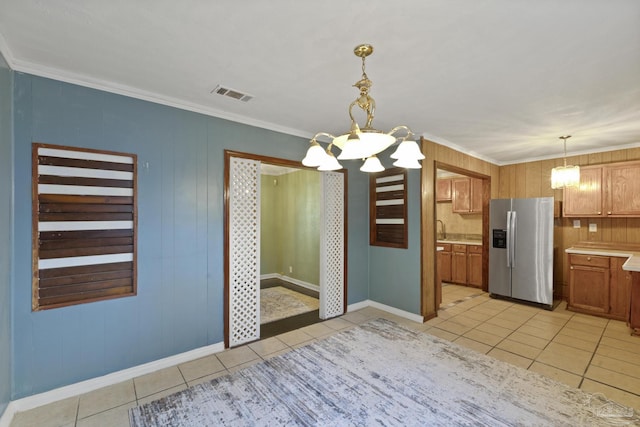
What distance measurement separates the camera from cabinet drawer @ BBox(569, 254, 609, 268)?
4082mm

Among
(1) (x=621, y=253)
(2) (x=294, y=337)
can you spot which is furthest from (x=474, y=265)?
(2) (x=294, y=337)

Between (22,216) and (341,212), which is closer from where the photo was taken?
(22,216)

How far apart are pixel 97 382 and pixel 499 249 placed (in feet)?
19.1

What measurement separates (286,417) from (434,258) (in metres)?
2.97

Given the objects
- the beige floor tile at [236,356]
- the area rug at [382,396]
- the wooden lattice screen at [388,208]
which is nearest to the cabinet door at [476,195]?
the wooden lattice screen at [388,208]

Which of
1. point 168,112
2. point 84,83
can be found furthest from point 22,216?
point 168,112

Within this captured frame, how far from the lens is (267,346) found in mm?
3184

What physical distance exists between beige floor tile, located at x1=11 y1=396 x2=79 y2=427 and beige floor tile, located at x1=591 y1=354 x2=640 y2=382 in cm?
465

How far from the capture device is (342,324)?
388 centimetres

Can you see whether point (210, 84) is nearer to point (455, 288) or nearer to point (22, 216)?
point (22, 216)

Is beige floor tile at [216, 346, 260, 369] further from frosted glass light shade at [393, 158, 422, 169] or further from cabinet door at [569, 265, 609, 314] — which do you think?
cabinet door at [569, 265, 609, 314]

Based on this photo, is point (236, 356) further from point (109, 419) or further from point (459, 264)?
point (459, 264)

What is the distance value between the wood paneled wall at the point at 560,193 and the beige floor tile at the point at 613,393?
10.4 ft

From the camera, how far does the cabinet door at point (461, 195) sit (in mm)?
6027
